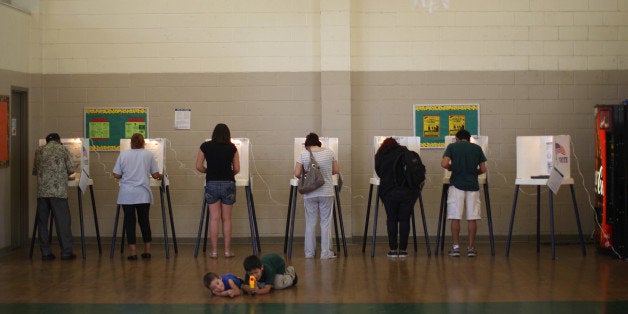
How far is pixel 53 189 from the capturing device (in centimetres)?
931

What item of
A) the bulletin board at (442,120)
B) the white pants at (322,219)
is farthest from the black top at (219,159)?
the bulletin board at (442,120)

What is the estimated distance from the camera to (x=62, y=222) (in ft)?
30.8

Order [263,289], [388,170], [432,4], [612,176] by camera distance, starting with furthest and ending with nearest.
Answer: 1. [432,4]
2. [612,176]
3. [388,170]
4. [263,289]

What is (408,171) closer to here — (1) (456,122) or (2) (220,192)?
(1) (456,122)

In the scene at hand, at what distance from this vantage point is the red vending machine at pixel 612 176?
912 cm

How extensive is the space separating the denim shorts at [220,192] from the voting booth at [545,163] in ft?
10.0

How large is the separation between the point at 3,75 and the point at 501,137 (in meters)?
6.02

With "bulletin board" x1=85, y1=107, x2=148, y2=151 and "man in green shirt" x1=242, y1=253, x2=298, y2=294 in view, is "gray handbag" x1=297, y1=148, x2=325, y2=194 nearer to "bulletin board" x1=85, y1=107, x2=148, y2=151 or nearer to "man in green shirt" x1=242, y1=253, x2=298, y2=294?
"man in green shirt" x1=242, y1=253, x2=298, y2=294

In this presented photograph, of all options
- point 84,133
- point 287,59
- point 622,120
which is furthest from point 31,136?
point 622,120

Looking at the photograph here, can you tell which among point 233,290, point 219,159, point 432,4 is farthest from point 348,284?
point 432,4

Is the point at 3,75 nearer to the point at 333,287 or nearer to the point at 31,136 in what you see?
the point at 31,136

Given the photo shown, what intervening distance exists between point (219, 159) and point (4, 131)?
262 centimetres

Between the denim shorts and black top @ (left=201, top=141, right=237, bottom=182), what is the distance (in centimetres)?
5

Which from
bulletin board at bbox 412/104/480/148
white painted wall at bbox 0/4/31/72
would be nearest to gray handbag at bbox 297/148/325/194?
bulletin board at bbox 412/104/480/148
